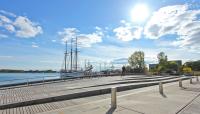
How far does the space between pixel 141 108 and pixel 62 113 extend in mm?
3310

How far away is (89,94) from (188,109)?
20.0 ft

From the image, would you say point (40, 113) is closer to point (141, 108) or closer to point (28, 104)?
point (28, 104)

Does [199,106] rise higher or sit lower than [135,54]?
lower

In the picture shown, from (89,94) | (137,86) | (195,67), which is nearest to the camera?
(89,94)

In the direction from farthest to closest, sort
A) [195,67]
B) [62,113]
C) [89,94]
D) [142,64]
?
[195,67] → [142,64] → [89,94] → [62,113]

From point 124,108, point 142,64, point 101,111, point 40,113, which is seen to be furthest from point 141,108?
point 142,64

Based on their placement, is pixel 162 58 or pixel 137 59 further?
pixel 162 58

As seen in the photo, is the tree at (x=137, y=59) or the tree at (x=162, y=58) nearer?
the tree at (x=137, y=59)

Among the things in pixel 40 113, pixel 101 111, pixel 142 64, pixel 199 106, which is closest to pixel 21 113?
pixel 40 113

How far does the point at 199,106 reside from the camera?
30.1 feet

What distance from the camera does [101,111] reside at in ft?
25.4

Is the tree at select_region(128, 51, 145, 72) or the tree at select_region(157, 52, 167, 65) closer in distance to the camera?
the tree at select_region(128, 51, 145, 72)

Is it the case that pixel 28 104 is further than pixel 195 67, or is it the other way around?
pixel 195 67

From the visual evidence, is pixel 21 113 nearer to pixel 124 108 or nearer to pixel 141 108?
pixel 124 108
